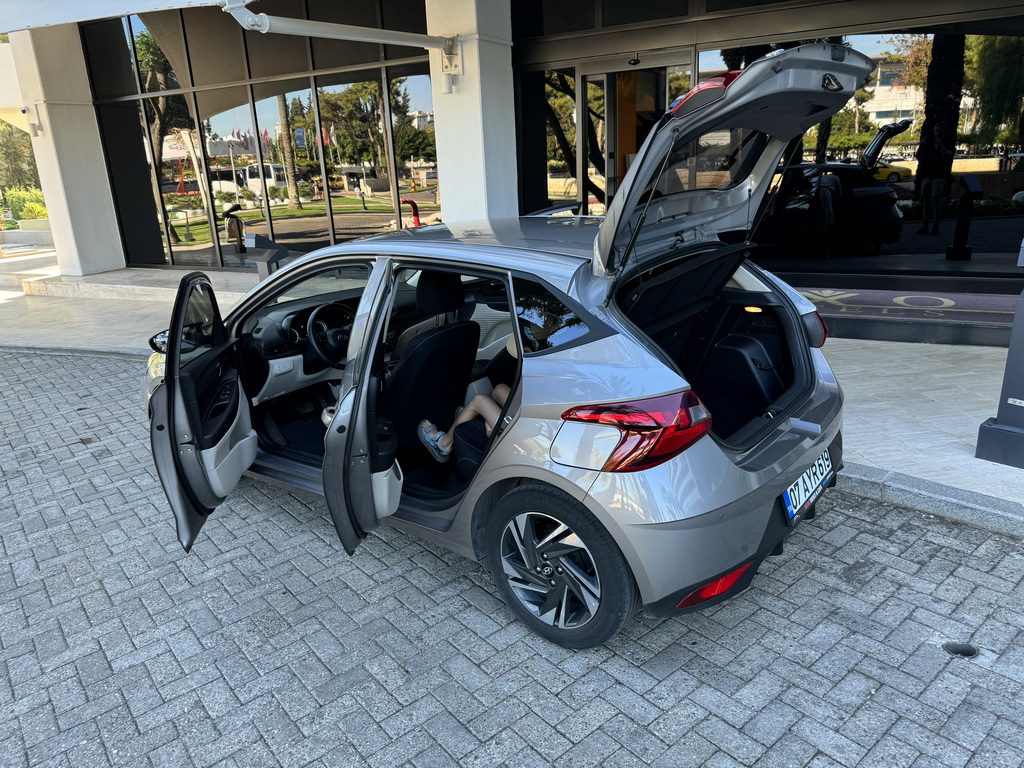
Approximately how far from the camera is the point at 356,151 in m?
11.0

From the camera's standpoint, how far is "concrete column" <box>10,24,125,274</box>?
12219 mm

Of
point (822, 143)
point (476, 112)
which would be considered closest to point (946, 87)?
point (822, 143)

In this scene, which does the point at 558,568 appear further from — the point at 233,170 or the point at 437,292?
the point at 233,170

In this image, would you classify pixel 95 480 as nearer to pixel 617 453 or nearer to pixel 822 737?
pixel 617 453

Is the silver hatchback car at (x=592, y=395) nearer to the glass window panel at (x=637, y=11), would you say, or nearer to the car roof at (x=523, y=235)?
the car roof at (x=523, y=235)

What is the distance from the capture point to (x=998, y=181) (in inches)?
313

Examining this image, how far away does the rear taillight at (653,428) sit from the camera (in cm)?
240

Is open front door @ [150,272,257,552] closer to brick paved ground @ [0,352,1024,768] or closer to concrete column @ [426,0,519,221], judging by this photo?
brick paved ground @ [0,352,1024,768]

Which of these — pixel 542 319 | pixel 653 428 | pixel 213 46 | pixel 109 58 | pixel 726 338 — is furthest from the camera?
pixel 109 58

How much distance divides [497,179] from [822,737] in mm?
7496

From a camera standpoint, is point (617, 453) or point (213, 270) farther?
point (213, 270)

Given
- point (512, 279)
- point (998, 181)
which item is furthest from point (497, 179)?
point (512, 279)

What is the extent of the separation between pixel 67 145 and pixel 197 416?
1210 cm

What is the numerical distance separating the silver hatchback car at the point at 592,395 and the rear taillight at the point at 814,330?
12 millimetres
